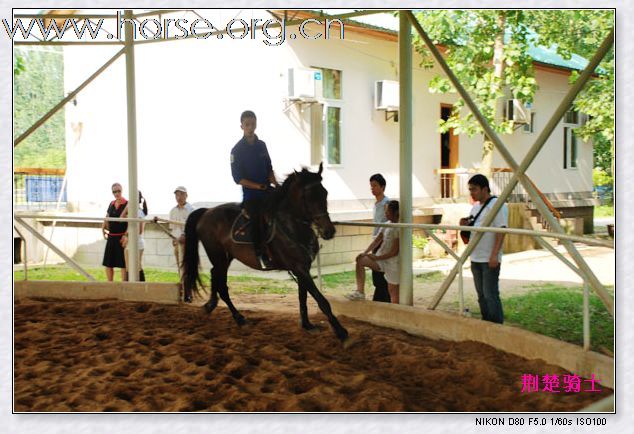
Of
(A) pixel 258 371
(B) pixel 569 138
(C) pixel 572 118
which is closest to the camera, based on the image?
(A) pixel 258 371

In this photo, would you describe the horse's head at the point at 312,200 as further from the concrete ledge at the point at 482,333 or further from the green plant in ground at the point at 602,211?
the green plant in ground at the point at 602,211

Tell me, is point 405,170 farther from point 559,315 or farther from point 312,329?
point 559,315

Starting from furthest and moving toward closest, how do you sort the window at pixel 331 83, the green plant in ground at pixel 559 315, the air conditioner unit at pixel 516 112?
the air conditioner unit at pixel 516 112 → the window at pixel 331 83 → the green plant in ground at pixel 559 315

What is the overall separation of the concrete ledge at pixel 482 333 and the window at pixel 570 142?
1615 centimetres

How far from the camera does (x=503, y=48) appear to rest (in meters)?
13.8

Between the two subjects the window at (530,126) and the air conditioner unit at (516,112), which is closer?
the air conditioner unit at (516,112)

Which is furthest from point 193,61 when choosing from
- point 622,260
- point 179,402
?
point 622,260

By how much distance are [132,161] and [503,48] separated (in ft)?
29.5

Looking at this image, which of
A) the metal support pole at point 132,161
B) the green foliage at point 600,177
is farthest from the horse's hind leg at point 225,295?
the green foliage at point 600,177

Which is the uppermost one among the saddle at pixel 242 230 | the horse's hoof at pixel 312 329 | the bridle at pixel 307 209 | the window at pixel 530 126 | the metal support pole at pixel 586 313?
the window at pixel 530 126

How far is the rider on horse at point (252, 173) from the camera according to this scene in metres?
6.46

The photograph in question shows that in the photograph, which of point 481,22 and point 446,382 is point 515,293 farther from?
point 481,22

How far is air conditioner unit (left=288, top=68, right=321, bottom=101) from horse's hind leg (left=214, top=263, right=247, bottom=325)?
6.19 metres

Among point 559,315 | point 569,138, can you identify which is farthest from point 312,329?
point 569,138
